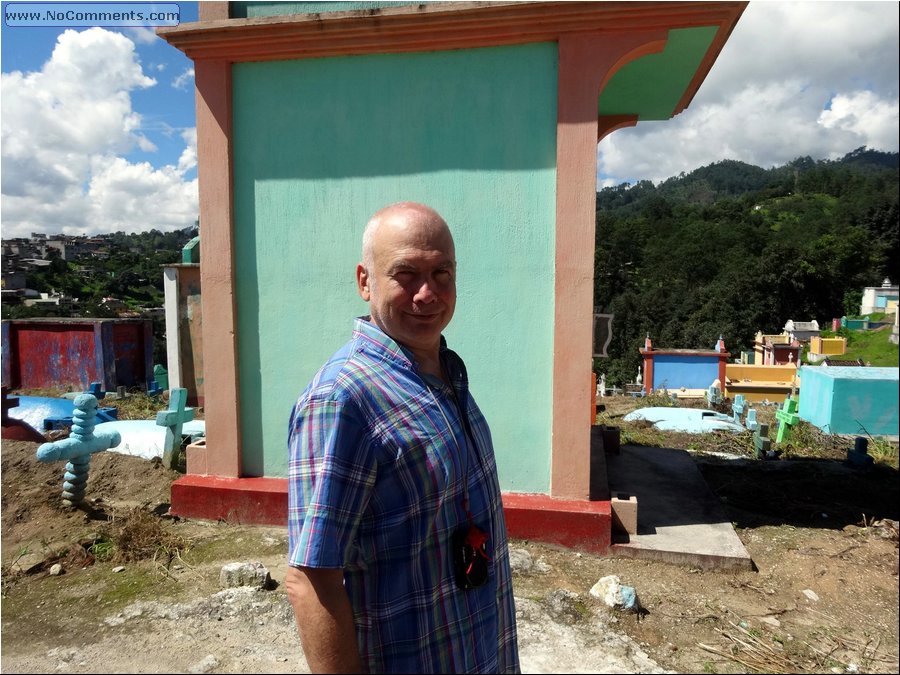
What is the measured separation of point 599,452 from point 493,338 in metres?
1.82

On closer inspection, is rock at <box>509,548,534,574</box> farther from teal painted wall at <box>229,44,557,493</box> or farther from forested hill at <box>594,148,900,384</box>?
forested hill at <box>594,148,900,384</box>

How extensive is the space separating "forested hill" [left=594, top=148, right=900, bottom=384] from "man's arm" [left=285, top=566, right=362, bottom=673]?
1.29 m

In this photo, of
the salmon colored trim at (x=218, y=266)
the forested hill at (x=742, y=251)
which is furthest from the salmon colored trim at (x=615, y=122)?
the salmon colored trim at (x=218, y=266)

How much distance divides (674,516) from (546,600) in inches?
63.0

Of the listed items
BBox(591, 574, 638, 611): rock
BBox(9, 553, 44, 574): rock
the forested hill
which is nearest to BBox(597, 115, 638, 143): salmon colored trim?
the forested hill

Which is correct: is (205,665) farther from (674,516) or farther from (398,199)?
(674,516)

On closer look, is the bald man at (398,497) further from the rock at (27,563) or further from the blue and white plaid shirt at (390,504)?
the rock at (27,563)

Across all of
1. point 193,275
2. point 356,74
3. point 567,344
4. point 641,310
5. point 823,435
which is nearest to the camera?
point 567,344

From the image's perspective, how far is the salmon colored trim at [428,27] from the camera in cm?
365

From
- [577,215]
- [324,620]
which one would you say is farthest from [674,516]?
[324,620]

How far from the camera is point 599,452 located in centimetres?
515

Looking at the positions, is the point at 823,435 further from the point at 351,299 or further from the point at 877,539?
the point at 351,299

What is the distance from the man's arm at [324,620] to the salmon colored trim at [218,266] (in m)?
3.41

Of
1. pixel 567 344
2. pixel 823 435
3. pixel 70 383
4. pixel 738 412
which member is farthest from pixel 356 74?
pixel 70 383
